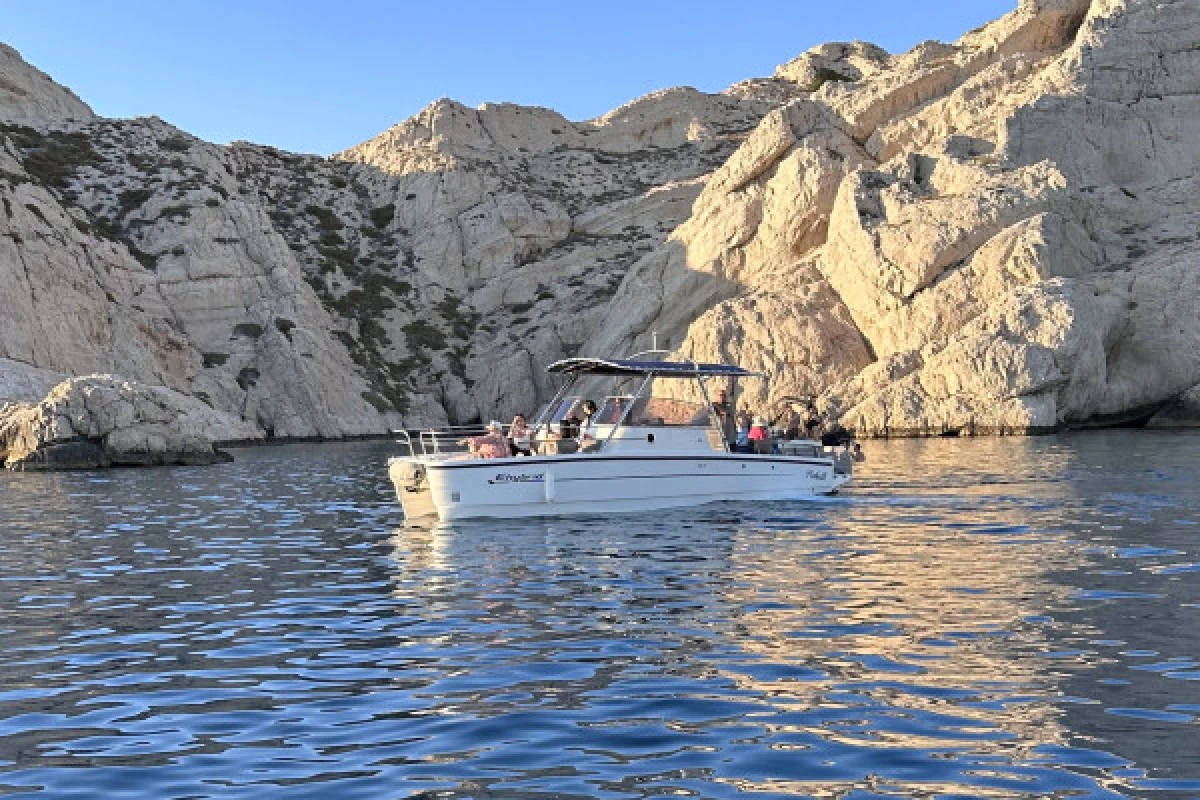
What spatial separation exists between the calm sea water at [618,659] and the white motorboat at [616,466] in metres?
1.21

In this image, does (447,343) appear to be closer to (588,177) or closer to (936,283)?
(588,177)

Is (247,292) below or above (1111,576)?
above

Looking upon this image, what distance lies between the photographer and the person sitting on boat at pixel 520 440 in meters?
25.3

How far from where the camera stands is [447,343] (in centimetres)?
9212

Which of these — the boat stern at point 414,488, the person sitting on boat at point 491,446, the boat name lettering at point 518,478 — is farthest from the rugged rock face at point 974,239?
the boat stern at point 414,488

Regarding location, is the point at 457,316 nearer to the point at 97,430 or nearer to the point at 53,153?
the point at 53,153

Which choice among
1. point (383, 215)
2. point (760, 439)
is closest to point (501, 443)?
point (760, 439)

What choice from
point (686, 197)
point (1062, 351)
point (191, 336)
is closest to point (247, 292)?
point (191, 336)

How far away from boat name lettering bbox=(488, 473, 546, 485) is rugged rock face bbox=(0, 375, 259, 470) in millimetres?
28036

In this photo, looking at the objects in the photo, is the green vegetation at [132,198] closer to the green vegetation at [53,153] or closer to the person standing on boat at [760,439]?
the green vegetation at [53,153]

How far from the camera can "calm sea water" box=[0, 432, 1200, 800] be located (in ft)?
25.2

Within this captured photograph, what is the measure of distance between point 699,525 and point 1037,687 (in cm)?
1305

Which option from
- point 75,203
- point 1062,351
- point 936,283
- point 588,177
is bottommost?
point 1062,351

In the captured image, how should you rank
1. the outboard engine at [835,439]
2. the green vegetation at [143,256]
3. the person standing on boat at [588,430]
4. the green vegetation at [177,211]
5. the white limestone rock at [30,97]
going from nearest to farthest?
1. the person standing on boat at [588,430]
2. the outboard engine at [835,439]
3. the green vegetation at [143,256]
4. the green vegetation at [177,211]
5. the white limestone rock at [30,97]
